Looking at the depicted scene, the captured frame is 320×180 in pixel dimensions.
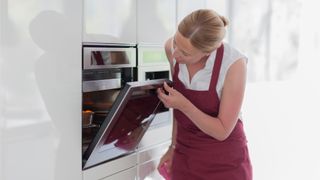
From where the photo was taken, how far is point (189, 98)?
4.96ft

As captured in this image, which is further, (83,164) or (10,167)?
(83,164)

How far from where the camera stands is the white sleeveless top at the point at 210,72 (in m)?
1.44

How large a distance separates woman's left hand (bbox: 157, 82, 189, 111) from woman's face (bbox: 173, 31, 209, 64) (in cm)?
12

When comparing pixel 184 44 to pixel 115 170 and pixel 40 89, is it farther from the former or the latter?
pixel 115 170

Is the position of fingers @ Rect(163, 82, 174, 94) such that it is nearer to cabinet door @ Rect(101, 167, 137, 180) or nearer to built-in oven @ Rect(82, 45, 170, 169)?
built-in oven @ Rect(82, 45, 170, 169)

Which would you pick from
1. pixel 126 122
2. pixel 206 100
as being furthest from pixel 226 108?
pixel 126 122

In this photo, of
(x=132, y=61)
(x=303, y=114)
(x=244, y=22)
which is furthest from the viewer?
(x=303, y=114)

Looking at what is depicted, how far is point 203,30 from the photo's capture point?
1.32 m

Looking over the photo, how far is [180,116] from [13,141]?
0.60 meters

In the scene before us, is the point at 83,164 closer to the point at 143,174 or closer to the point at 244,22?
the point at 143,174

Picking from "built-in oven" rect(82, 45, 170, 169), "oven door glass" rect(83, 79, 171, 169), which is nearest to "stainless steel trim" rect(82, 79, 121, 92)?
"built-in oven" rect(82, 45, 170, 169)

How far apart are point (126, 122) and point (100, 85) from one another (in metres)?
0.17

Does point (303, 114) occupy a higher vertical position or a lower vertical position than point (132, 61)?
lower

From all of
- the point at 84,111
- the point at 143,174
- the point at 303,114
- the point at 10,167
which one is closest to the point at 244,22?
the point at 303,114
